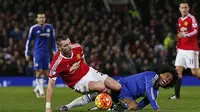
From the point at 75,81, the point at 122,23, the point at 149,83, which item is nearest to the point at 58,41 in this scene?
the point at 75,81

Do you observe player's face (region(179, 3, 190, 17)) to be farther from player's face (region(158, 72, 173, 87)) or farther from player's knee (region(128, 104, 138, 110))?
Answer: player's knee (region(128, 104, 138, 110))

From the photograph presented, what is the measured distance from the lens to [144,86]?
1167 cm

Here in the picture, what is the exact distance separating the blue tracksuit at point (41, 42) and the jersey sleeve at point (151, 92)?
596 cm

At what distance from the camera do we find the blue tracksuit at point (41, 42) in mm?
16922

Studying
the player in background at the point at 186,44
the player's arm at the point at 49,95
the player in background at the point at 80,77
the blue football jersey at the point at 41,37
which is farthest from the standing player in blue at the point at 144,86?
the blue football jersey at the point at 41,37

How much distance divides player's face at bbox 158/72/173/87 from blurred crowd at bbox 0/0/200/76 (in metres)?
13.4

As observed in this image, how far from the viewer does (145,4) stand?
3180cm

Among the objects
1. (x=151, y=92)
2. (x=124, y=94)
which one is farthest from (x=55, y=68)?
(x=151, y=92)

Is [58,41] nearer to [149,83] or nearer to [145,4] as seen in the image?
[149,83]

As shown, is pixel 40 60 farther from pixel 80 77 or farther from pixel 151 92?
pixel 151 92

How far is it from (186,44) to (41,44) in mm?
4089

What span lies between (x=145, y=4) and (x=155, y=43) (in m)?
5.14

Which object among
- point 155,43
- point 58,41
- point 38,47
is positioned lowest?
point 155,43

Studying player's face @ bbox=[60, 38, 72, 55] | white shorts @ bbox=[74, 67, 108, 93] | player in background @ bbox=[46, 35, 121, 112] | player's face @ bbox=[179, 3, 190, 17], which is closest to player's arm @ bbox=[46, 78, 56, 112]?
player in background @ bbox=[46, 35, 121, 112]
